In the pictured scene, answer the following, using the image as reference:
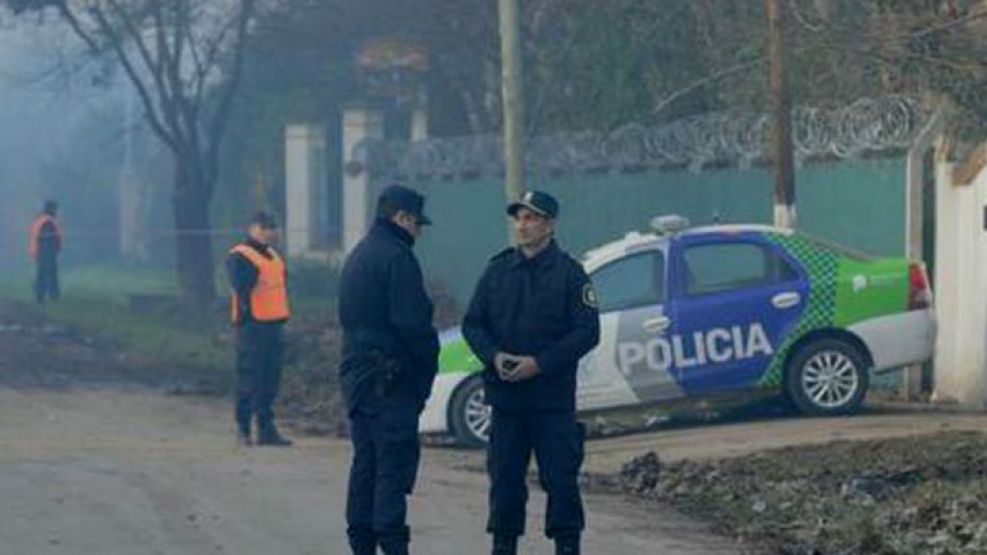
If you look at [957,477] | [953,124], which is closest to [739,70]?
[953,124]

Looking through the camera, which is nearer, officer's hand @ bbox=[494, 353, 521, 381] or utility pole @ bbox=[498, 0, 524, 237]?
officer's hand @ bbox=[494, 353, 521, 381]

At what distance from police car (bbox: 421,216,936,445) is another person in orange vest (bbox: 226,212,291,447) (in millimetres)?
1274

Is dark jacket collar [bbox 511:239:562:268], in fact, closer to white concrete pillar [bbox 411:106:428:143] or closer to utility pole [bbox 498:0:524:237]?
utility pole [bbox 498:0:524:237]

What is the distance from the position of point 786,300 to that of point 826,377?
687mm

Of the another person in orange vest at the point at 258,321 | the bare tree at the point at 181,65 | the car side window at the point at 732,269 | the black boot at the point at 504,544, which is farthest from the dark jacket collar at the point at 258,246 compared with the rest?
the bare tree at the point at 181,65

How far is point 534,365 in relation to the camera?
12406mm

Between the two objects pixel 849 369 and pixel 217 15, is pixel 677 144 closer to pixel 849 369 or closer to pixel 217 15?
pixel 849 369

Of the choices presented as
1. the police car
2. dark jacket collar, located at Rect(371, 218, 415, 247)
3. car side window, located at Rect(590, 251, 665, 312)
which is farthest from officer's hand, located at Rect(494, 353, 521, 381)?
car side window, located at Rect(590, 251, 665, 312)

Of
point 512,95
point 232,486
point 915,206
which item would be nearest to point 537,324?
point 232,486

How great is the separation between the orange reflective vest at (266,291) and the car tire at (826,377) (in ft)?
13.2

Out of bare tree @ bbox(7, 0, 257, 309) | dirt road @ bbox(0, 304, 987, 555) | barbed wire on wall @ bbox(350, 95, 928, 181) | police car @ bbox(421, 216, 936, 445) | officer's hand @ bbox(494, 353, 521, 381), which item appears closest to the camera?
officer's hand @ bbox(494, 353, 521, 381)

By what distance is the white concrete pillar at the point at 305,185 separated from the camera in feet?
153

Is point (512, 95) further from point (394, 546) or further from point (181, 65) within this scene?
point (181, 65)

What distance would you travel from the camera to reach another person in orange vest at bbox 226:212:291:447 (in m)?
20.9
